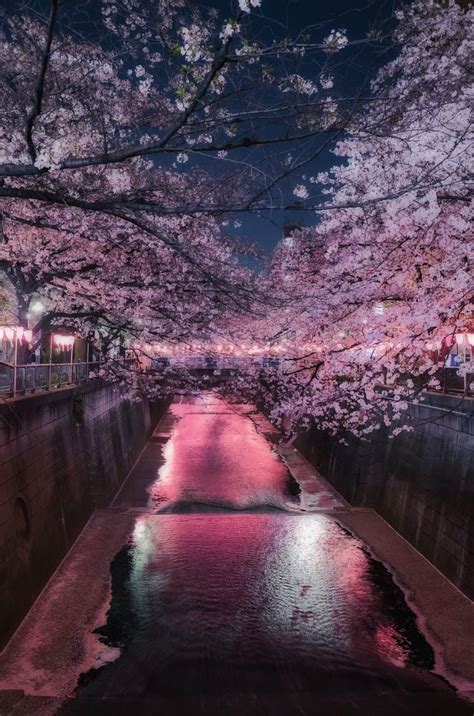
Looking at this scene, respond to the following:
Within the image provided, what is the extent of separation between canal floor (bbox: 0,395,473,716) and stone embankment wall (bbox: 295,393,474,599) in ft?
2.66

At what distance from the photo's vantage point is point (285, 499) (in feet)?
78.4

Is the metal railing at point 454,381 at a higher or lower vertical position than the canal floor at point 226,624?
higher

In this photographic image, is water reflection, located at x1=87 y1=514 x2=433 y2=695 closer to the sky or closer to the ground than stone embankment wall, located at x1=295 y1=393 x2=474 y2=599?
closer to the ground

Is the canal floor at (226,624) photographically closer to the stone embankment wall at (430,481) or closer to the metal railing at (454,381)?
the stone embankment wall at (430,481)

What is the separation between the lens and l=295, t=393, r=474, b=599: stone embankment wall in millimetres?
13711

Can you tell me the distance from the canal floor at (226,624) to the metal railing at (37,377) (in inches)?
181

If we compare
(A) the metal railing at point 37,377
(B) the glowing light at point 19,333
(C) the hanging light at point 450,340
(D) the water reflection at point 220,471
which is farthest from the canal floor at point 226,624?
(B) the glowing light at point 19,333

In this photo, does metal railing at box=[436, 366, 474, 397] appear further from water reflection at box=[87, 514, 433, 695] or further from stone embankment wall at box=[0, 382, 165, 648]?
stone embankment wall at box=[0, 382, 165, 648]

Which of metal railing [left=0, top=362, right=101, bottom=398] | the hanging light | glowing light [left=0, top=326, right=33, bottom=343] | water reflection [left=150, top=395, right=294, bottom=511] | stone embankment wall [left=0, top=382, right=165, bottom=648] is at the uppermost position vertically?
the hanging light

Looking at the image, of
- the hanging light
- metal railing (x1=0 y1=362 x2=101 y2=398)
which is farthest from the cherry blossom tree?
metal railing (x1=0 y1=362 x2=101 y2=398)

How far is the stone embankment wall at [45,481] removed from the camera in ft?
37.1

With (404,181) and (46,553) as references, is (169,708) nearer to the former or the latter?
(46,553)

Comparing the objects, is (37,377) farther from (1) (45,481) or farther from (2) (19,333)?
(2) (19,333)

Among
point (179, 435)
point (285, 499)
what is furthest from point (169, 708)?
point (179, 435)
